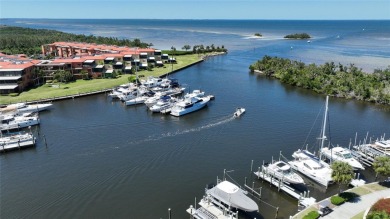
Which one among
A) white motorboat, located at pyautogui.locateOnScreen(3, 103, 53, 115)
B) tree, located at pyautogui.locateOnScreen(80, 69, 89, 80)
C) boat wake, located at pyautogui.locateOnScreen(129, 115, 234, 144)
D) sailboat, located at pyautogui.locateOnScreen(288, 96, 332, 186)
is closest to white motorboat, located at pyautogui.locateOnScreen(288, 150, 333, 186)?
sailboat, located at pyautogui.locateOnScreen(288, 96, 332, 186)

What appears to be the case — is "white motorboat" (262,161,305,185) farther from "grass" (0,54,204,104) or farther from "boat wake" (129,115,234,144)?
"grass" (0,54,204,104)

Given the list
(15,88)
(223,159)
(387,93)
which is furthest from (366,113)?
(15,88)

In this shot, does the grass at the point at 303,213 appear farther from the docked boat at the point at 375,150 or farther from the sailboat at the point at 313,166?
the docked boat at the point at 375,150

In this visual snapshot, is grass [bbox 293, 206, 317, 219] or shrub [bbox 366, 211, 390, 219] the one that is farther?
grass [bbox 293, 206, 317, 219]

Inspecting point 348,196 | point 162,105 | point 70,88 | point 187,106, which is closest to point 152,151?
point 187,106

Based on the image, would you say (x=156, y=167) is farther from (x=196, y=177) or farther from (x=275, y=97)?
(x=275, y=97)

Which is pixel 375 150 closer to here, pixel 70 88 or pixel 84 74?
pixel 70 88

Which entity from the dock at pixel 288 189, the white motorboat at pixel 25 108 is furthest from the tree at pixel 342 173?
the white motorboat at pixel 25 108
